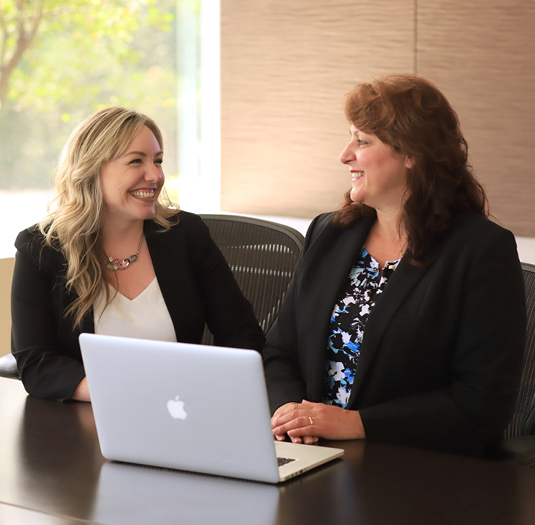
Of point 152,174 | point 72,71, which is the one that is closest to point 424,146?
point 152,174

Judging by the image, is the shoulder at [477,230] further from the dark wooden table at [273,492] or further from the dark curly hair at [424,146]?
the dark wooden table at [273,492]

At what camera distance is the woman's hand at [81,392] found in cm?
182

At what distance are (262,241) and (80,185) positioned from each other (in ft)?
1.97

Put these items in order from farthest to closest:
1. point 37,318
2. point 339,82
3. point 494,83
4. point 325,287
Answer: point 339,82, point 494,83, point 37,318, point 325,287

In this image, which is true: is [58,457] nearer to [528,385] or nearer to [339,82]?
[528,385]

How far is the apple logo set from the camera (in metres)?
1.29

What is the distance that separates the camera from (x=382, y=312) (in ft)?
5.77

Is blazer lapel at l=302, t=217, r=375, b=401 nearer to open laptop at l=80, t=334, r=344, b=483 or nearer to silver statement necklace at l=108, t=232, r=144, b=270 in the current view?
open laptop at l=80, t=334, r=344, b=483

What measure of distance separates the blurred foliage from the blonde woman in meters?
2.01

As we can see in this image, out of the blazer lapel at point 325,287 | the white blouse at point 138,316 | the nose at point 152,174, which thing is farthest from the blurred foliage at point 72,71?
the blazer lapel at point 325,287

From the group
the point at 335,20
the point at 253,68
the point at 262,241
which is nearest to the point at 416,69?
the point at 335,20

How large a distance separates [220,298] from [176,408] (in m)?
1.03

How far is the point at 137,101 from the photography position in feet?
15.7

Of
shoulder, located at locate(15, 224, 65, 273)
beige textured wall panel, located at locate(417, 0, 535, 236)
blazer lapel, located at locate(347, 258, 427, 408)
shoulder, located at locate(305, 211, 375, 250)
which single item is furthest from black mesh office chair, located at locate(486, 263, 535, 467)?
beige textured wall panel, located at locate(417, 0, 535, 236)
